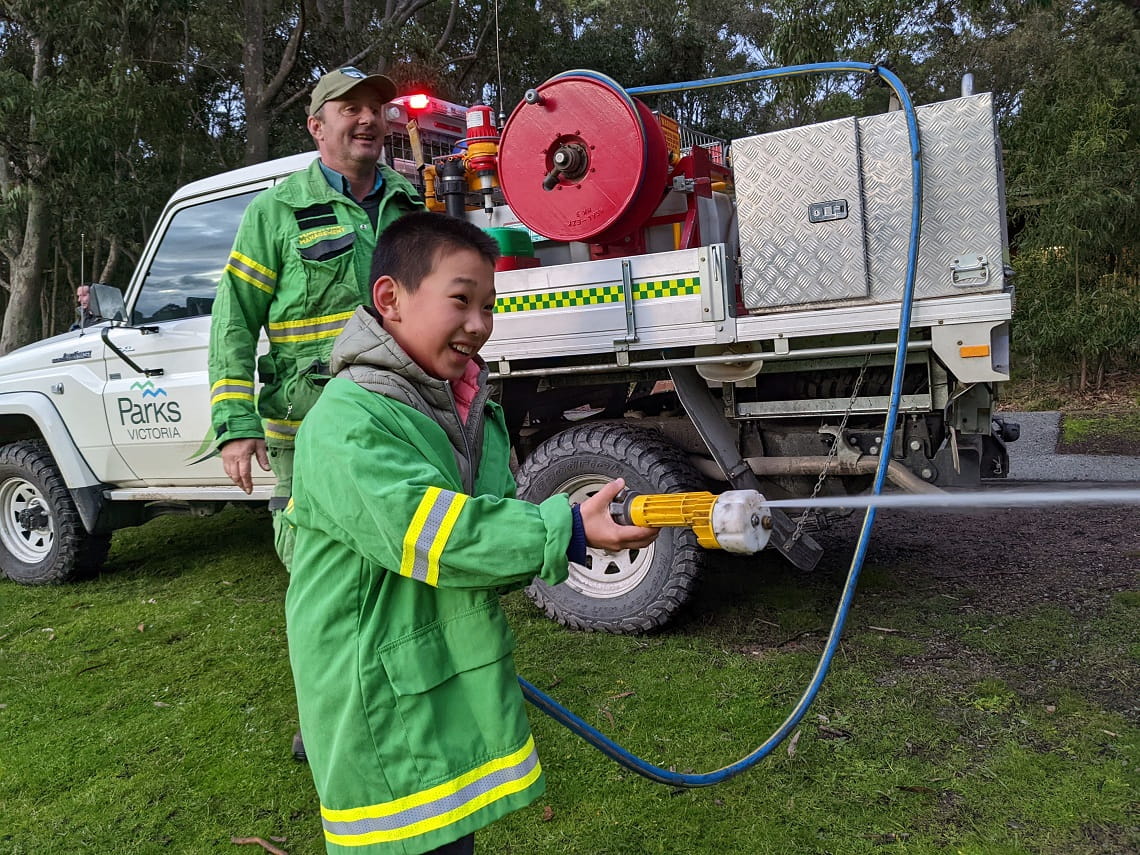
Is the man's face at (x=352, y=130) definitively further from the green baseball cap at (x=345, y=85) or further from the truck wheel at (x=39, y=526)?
the truck wheel at (x=39, y=526)

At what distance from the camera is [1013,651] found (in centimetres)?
357

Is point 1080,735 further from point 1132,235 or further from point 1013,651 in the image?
point 1132,235

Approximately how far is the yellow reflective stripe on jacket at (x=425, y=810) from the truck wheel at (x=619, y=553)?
2.27 meters

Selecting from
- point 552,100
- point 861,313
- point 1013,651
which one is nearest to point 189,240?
point 552,100

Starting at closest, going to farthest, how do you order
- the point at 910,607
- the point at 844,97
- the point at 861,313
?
the point at 861,313 → the point at 910,607 → the point at 844,97

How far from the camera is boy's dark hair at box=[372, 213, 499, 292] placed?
159cm

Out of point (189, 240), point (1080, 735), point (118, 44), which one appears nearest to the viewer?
point (1080, 735)

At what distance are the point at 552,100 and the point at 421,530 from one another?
2.95 m

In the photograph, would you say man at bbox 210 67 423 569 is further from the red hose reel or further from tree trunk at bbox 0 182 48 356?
tree trunk at bbox 0 182 48 356

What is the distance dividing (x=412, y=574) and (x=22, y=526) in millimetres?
5512

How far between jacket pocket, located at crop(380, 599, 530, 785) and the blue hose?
409mm

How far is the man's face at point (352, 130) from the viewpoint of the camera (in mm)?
2879

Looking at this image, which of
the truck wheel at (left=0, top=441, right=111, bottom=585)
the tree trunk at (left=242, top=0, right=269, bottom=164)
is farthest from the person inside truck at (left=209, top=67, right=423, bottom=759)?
the tree trunk at (left=242, top=0, right=269, bottom=164)

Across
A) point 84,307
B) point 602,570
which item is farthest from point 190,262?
point 602,570
